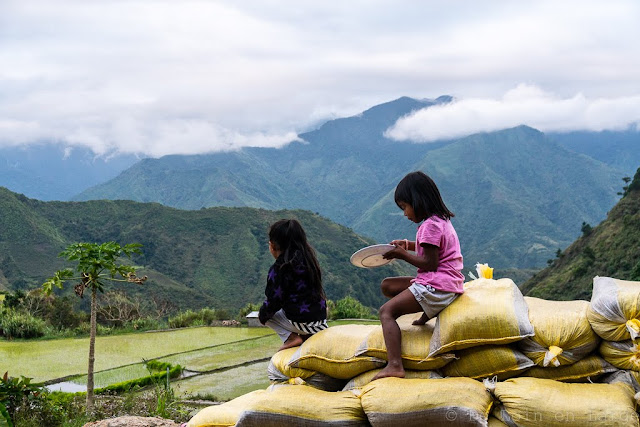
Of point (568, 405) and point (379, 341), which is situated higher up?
point (379, 341)

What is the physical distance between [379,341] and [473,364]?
0.59 metres

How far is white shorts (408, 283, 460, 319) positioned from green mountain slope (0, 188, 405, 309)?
38.1 metres

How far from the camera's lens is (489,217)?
16162 centimetres

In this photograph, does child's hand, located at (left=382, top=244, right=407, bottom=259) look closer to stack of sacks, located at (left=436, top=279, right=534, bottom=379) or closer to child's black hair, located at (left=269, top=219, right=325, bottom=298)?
stack of sacks, located at (left=436, top=279, right=534, bottom=379)

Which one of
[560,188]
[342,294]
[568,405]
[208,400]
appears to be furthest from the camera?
[560,188]

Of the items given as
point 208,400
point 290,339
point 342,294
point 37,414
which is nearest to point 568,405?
point 290,339

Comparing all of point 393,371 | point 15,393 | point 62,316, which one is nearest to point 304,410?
point 393,371

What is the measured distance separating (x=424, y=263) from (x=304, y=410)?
1.17 metres

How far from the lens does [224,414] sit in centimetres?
452

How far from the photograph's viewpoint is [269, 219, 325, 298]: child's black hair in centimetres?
462

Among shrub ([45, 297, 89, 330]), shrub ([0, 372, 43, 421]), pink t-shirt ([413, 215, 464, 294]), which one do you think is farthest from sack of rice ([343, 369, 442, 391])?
shrub ([45, 297, 89, 330])

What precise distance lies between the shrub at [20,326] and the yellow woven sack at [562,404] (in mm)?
12110

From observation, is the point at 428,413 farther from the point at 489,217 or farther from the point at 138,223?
the point at 489,217

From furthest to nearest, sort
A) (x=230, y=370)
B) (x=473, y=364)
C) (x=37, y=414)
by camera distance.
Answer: (x=230, y=370) < (x=37, y=414) < (x=473, y=364)
